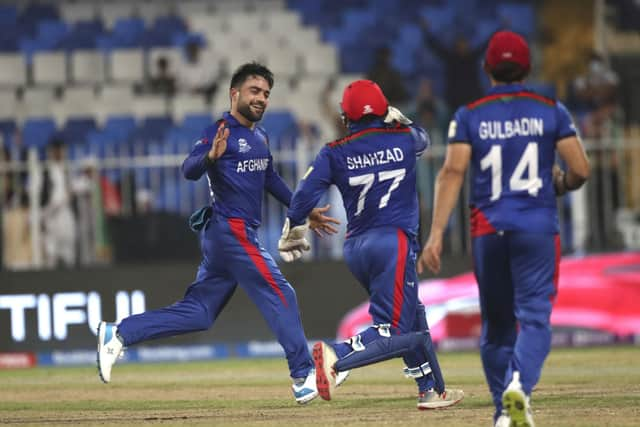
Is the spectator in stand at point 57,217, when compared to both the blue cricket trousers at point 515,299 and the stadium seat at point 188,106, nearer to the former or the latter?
the stadium seat at point 188,106

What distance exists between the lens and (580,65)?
23328 millimetres

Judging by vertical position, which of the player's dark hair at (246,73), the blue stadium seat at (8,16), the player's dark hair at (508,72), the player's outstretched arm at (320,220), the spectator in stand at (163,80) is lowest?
the player's outstretched arm at (320,220)

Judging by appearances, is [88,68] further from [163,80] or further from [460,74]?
[460,74]

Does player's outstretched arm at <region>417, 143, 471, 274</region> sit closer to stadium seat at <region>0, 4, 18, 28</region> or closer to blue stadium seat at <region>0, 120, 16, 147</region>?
blue stadium seat at <region>0, 120, 16, 147</region>

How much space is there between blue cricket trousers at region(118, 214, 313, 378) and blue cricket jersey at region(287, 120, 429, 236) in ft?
2.86

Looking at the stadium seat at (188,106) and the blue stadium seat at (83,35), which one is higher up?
the blue stadium seat at (83,35)

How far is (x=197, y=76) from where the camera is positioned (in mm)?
22453

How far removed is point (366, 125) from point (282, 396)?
2657 millimetres

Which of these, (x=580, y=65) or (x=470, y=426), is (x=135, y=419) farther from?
(x=580, y=65)

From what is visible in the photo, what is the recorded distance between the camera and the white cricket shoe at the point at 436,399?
948 centimetres

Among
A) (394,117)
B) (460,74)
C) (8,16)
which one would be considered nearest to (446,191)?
(394,117)

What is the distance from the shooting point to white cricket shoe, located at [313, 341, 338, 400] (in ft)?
28.5

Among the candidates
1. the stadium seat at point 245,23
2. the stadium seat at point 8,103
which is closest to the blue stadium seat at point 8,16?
the stadium seat at point 8,103

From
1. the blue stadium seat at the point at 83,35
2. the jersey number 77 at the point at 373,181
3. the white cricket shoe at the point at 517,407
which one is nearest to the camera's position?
the white cricket shoe at the point at 517,407
